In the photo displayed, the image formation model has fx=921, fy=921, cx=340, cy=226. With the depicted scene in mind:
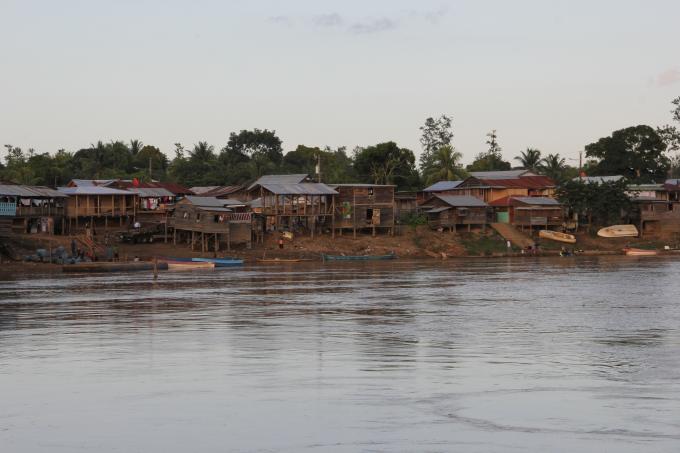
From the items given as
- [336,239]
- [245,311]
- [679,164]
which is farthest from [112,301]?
[679,164]

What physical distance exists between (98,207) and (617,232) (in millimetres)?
48679

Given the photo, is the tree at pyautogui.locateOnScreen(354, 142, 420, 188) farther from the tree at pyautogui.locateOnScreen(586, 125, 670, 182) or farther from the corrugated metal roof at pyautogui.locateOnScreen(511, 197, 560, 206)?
the tree at pyautogui.locateOnScreen(586, 125, 670, 182)

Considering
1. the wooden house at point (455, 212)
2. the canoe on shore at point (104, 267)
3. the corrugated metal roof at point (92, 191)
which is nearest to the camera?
the canoe on shore at point (104, 267)

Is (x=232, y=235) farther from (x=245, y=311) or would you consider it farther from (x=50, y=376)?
(x=50, y=376)

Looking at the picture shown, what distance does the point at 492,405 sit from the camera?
51.9 ft

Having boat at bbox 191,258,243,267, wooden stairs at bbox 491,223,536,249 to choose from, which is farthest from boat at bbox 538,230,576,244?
boat at bbox 191,258,243,267

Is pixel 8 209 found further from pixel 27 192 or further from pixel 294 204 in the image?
pixel 294 204

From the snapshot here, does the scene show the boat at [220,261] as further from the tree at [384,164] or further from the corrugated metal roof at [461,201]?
the tree at [384,164]

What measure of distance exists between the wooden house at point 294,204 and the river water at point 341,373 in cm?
3842

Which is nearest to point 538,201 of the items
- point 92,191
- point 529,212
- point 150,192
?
point 529,212

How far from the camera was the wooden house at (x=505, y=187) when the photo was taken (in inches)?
3654

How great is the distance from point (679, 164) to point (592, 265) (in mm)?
90262

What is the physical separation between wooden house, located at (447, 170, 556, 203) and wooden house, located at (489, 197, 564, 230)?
1885 millimetres

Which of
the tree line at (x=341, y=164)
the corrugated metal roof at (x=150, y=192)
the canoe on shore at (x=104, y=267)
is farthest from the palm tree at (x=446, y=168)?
the canoe on shore at (x=104, y=267)
